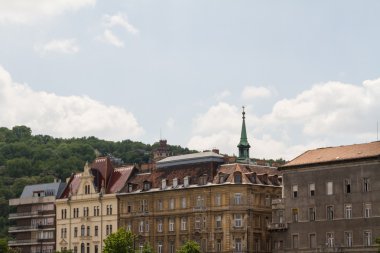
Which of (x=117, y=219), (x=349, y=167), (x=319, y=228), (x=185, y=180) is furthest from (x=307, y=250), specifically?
(x=117, y=219)

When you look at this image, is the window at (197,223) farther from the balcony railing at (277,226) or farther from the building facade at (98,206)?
the building facade at (98,206)

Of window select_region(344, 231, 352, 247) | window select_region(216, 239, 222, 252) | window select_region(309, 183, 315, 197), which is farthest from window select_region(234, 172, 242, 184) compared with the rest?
window select_region(344, 231, 352, 247)

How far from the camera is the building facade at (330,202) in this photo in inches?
6033

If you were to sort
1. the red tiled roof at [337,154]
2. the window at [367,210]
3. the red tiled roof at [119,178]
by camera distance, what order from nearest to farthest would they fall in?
1. the window at [367,210]
2. the red tiled roof at [337,154]
3. the red tiled roof at [119,178]

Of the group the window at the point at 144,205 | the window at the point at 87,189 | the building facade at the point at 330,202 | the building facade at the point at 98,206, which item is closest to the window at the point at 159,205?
the window at the point at 144,205

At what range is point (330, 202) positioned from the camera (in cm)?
15838

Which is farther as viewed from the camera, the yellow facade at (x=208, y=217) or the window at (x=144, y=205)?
the window at (x=144, y=205)

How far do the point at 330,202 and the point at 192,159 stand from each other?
33.6 meters

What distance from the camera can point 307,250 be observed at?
160 meters

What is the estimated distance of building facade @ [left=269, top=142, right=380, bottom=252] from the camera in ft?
503

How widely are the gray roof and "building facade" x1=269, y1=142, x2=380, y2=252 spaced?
702 inches

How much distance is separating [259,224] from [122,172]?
109 feet

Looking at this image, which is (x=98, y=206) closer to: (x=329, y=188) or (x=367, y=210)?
(x=329, y=188)

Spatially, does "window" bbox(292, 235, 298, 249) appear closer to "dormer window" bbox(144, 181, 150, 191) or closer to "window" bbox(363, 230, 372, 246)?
"window" bbox(363, 230, 372, 246)
